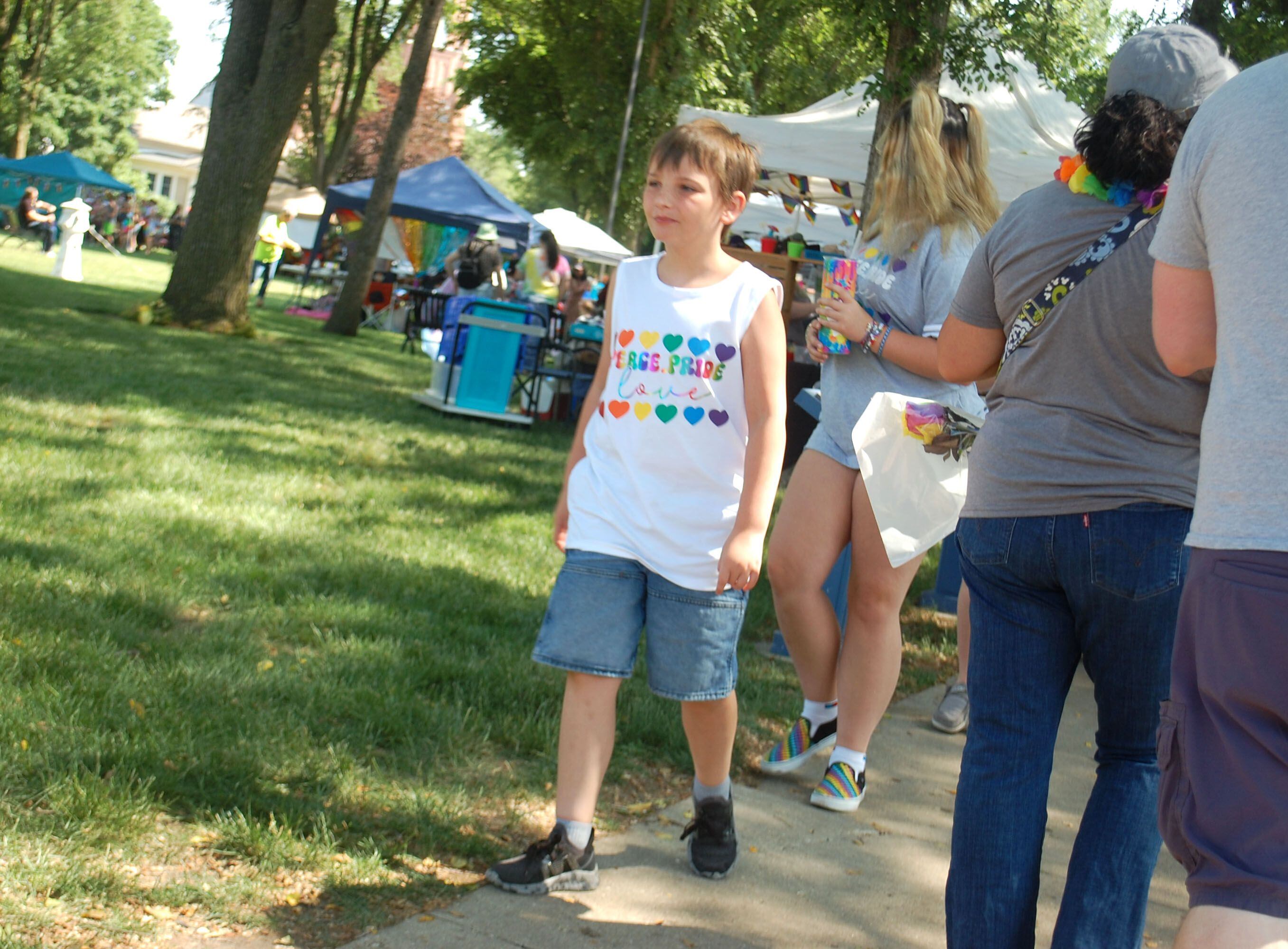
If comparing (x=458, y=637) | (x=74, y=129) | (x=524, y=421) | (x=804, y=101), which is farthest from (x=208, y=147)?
(x=74, y=129)

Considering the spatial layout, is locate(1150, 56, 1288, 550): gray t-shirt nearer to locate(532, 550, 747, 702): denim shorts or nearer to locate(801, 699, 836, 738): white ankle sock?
locate(532, 550, 747, 702): denim shorts

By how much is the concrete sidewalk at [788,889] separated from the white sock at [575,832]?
0.38 ft

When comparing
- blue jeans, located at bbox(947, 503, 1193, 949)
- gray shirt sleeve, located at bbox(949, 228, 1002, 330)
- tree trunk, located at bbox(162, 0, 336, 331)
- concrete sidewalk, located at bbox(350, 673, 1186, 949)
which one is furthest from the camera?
tree trunk, located at bbox(162, 0, 336, 331)

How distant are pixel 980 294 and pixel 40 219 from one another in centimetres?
3475

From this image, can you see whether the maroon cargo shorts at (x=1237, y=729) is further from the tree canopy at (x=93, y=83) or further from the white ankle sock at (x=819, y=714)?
the tree canopy at (x=93, y=83)

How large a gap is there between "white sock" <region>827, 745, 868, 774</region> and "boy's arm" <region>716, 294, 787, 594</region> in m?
1.07

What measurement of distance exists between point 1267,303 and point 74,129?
240 feet

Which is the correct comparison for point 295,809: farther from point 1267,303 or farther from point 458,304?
point 458,304

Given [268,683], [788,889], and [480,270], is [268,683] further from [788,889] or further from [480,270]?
[480,270]

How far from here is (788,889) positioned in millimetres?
3164

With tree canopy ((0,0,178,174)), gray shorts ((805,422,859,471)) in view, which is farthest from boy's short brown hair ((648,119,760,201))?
tree canopy ((0,0,178,174))

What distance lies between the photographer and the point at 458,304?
→ 1173cm

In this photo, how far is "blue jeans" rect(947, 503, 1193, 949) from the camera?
2.20 m

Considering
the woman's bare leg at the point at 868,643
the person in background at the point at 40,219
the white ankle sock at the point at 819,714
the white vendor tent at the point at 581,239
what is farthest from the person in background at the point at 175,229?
the woman's bare leg at the point at 868,643
